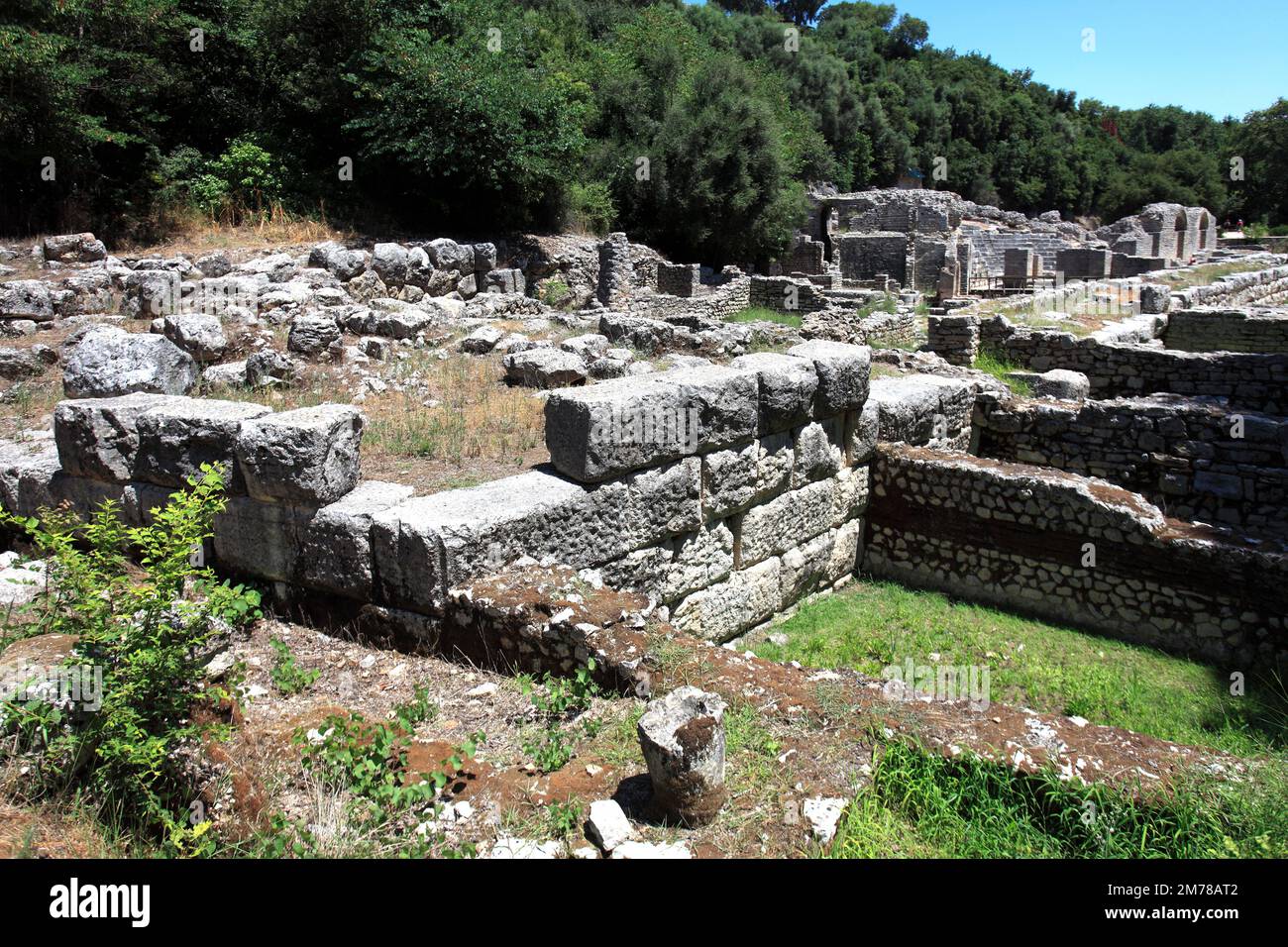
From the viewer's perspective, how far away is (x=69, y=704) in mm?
3619

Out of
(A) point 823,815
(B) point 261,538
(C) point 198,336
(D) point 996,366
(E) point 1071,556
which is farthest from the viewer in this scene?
(D) point 996,366

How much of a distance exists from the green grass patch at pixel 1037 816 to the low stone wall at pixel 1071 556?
10.5 ft

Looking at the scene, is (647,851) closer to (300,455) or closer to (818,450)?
(300,455)

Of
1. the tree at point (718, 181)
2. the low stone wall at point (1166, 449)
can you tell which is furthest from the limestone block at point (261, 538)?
the tree at point (718, 181)

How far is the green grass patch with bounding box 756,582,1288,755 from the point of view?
19.1 feet

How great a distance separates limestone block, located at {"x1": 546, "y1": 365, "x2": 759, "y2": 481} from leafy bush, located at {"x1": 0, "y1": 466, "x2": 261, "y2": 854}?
2.26 metres

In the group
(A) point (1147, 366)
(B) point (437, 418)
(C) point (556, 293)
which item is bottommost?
(B) point (437, 418)

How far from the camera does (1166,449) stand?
8.59 meters

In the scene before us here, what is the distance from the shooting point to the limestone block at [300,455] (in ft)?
Answer: 16.9

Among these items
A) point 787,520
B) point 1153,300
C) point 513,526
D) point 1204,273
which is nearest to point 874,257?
point 1204,273

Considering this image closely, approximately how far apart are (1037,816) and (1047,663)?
3209mm

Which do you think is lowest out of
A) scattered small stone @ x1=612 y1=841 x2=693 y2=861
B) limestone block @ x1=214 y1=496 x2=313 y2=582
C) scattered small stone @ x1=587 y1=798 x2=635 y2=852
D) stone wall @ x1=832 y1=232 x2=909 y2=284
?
scattered small stone @ x1=612 y1=841 x2=693 y2=861

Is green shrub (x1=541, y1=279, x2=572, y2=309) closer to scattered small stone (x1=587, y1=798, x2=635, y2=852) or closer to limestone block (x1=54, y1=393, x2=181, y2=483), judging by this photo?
limestone block (x1=54, y1=393, x2=181, y2=483)

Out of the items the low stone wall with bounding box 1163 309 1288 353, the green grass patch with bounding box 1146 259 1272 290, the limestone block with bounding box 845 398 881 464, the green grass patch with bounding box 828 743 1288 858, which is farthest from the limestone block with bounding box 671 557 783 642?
the green grass patch with bounding box 1146 259 1272 290
